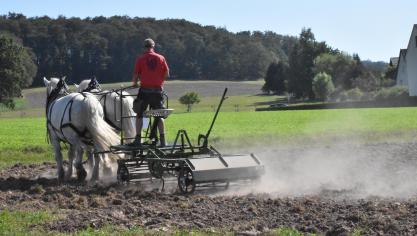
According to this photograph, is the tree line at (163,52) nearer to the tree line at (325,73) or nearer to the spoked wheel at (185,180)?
the tree line at (325,73)

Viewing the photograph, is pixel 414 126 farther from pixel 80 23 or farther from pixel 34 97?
pixel 80 23

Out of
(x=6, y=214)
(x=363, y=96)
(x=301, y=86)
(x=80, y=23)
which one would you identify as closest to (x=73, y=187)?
(x=6, y=214)

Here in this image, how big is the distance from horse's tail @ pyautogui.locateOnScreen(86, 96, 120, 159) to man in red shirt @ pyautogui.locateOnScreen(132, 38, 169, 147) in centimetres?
104

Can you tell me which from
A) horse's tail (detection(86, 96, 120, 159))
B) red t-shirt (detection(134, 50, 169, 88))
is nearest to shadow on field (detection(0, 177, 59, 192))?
horse's tail (detection(86, 96, 120, 159))

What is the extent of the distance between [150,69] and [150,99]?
1.94ft

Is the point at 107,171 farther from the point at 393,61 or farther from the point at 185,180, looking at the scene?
the point at 393,61

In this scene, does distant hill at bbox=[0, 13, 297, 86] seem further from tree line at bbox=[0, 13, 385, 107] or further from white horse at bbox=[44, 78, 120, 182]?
white horse at bbox=[44, 78, 120, 182]

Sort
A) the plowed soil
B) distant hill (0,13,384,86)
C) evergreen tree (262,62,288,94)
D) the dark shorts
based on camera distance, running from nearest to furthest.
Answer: the plowed soil, the dark shorts, distant hill (0,13,384,86), evergreen tree (262,62,288,94)

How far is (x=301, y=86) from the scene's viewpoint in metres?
111

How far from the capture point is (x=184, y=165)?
12.3 meters

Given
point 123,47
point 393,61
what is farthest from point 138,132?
point 123,47

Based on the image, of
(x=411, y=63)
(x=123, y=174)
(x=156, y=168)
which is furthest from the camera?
(x=411, y=63)

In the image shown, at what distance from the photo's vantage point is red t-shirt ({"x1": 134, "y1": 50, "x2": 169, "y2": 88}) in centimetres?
1359

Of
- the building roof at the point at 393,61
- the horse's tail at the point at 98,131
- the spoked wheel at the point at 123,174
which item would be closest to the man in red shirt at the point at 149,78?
the spoked wheel at the point at 123,174
